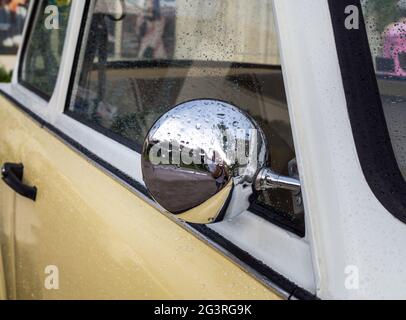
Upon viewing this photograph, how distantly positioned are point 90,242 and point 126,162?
231 mm

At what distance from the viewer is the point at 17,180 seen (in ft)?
6.72

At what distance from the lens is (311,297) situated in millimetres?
976

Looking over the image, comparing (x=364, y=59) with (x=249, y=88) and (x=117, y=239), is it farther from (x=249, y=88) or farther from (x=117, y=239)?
(x=117, y=239)

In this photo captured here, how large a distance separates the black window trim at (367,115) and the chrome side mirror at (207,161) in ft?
0.45

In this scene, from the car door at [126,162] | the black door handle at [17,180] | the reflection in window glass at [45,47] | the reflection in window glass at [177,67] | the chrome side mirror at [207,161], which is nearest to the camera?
the chrome side mirror at [207,161]

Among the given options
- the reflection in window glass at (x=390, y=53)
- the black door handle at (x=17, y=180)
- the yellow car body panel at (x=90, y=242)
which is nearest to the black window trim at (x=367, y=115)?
the reflection in window glass at (x=390, y=53)

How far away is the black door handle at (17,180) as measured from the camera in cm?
198

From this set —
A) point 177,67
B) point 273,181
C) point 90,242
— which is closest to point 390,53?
point 273,181

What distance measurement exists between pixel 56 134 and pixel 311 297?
1334mm

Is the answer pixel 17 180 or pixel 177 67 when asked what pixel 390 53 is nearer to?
pixel 177 67

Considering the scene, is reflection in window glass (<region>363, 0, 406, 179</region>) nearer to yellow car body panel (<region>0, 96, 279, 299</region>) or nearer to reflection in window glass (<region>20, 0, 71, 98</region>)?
yellow car body panel (<region>0, 96, 279, 299</region>)

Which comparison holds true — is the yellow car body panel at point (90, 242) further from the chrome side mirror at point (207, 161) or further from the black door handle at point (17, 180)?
the chrome side mirror at point (207, 161)

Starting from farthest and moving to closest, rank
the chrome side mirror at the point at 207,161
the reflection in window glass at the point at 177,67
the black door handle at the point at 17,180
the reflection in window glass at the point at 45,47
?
the reflection in window glass at the point at 45,47 → the black door handle at the point at 17,180 → the reflection in window glass at the point at 177,67 → the chrome side mirror at the point at 207,161

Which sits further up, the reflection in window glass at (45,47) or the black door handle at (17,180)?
the reflection in window glass at (45,47)
